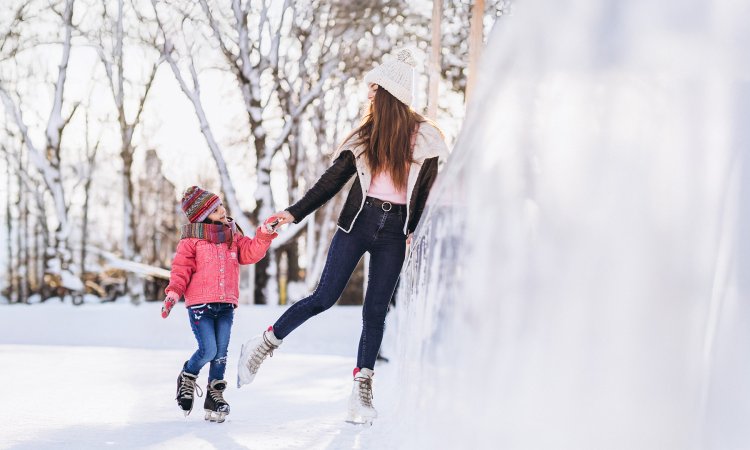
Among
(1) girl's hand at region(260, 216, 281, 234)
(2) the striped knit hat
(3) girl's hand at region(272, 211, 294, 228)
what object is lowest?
(1) girl's hand at region(260, 216, 281, 234)

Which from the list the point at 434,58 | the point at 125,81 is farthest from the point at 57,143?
the point at 434,58

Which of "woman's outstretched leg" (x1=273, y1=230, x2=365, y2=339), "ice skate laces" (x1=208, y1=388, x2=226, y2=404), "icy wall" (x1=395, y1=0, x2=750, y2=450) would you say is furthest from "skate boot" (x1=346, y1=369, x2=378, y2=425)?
"icy wall" (x1=395, y1=0, x2=750, y2=450)

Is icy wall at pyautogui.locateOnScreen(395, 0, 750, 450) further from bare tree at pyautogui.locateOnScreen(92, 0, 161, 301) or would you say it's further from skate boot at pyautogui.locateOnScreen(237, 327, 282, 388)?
bare tree at pyautogui.locateOnScreen(92, 0, 161, 301)

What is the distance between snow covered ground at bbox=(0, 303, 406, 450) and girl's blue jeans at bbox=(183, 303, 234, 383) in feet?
0.93

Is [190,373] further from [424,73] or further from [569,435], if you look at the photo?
[424,73]

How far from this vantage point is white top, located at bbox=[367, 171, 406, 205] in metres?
5.01

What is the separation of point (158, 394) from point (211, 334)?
6.58 feet

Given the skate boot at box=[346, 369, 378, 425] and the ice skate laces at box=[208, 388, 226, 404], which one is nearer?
the skate boot at box=[346, 369, 378, 425]

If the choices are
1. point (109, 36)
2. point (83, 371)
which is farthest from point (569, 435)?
point (109, 36)

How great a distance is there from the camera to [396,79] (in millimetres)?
5039

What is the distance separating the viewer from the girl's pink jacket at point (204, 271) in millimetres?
5551

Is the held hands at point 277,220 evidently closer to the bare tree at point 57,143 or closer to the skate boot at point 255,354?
the skate boot at point 255,354

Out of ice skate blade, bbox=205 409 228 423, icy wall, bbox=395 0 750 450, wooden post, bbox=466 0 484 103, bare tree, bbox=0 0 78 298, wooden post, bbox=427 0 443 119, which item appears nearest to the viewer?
icy wall, bbox=395 0 750 450

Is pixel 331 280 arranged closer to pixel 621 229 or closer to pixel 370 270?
pixel 370 270
